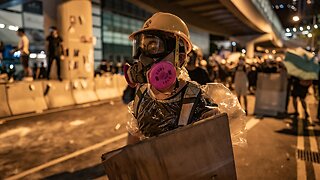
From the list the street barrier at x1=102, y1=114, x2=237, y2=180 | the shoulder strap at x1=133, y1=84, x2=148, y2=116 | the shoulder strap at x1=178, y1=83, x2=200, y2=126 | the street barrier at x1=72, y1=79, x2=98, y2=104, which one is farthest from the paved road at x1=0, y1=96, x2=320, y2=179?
the street barrier at x1=102, y1=114, x2=237, y2=180

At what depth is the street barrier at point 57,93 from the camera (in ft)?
28.9

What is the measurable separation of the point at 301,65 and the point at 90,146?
5.96 m

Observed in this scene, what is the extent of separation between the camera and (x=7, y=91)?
A: 301 inches

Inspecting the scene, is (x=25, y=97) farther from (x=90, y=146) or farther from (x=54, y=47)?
(x=90, y=146)

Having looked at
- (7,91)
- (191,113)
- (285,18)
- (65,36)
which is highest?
(285,18)

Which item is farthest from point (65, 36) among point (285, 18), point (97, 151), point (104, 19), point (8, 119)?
point (285, 18)

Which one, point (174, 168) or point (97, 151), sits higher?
point (174, 168)

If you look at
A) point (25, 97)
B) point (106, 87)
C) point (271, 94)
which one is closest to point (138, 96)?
point (25, 97)

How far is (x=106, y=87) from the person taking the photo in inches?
452

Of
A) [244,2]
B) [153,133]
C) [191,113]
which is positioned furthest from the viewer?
[244,2]

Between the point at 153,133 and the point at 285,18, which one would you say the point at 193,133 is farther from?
the point at 285,18

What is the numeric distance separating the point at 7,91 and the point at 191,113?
7.61 metres

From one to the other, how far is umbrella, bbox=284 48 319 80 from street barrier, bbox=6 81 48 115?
25.1ft

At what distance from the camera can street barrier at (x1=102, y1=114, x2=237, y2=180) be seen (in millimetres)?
1224
